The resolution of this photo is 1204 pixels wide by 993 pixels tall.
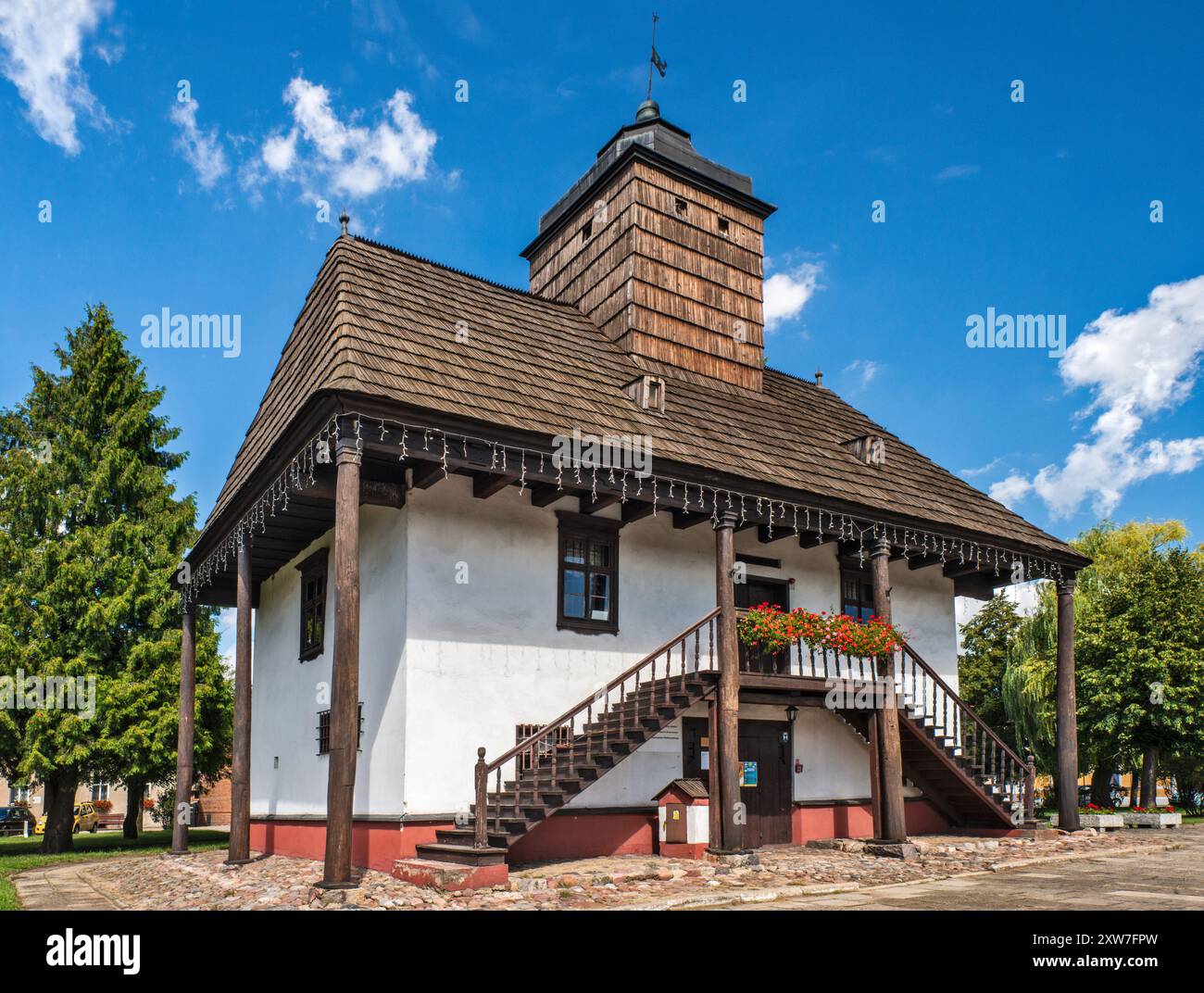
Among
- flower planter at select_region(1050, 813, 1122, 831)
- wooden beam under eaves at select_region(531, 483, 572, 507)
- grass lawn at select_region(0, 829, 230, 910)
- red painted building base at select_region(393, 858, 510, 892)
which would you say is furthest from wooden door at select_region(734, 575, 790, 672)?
grass lawn at select_region(0, 829, 230, 910)

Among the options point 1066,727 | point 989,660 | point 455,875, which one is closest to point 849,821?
point 1066,727

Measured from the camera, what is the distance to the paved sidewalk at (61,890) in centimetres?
1200

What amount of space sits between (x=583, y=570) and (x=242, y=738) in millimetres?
5459

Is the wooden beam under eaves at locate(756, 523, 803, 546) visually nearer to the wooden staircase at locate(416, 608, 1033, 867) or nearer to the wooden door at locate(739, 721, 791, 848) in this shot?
the wooden staircase at locate(416, 608, 1033, 867)

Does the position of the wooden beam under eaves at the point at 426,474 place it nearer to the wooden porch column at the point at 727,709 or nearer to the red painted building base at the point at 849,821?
the wooden porch column at the point at 727,709

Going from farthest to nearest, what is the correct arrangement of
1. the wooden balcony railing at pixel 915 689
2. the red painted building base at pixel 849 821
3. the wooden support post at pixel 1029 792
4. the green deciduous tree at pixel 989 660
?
the green deciduous tree at pixel 989 660
the wooden support post at pixel 1029 792
the red painted building base at pixel 849 821
the wooden balcony railing at pixel 915 689

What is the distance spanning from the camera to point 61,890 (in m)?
14.1

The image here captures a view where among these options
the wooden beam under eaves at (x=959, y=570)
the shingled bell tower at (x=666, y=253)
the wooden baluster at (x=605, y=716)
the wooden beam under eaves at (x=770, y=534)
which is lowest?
the wooden baluster at (x=605, y=716)

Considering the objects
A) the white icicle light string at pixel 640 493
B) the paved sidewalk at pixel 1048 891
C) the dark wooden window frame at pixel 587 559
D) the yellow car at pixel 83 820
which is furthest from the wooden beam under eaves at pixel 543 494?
the yellow car at pixel 83 820

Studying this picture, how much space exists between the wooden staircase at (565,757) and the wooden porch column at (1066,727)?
7.16 metres

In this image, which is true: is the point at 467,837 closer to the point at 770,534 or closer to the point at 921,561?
the point at 770,534

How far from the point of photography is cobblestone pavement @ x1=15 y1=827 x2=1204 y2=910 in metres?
10.6

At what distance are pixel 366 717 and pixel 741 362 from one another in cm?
1061
